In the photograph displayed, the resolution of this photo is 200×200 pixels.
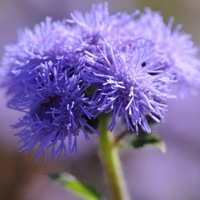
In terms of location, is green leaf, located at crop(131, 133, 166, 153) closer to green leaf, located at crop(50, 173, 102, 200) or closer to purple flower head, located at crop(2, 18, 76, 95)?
green leaf, located at crop(50, 173, 102, 200)

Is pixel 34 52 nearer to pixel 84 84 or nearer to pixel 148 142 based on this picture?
pixel 84 84

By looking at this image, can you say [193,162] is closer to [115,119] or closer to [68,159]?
[68,159]

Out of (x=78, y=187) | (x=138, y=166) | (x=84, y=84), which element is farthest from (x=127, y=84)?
(x=138, y=166)

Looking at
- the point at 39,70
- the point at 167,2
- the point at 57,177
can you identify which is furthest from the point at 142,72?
the point at 167,2

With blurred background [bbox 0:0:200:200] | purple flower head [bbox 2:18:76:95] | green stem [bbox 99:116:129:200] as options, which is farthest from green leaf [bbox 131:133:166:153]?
blurred background [bbox 0:0:200:200]

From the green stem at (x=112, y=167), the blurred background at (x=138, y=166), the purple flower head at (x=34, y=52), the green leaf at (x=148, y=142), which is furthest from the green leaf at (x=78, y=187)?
the blurred background at (x=138, y=166)
